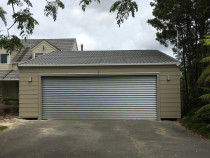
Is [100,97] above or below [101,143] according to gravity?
above

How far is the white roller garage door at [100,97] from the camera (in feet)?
35.8

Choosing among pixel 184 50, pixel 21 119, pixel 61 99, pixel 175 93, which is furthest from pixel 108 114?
pixel 184 50

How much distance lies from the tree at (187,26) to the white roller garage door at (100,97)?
2.76 metres

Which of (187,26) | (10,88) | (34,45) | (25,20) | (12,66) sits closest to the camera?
(25,20)

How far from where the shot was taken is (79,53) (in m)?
14.1

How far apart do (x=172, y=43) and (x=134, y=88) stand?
23.4 feet

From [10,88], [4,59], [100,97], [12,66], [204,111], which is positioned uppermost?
[4,59]

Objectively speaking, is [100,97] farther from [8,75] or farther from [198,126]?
[8,75]

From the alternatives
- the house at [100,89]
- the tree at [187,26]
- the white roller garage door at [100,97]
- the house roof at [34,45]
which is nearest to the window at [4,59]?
the house roof at [34,45]

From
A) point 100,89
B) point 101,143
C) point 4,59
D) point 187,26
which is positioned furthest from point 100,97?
point 4,59

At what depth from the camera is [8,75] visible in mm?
16719

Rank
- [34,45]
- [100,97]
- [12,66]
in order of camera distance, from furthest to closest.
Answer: [34,45] < [12,66] < [100,97]

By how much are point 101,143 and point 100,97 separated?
193 inches

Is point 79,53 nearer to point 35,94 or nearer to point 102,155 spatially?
point 35,94
